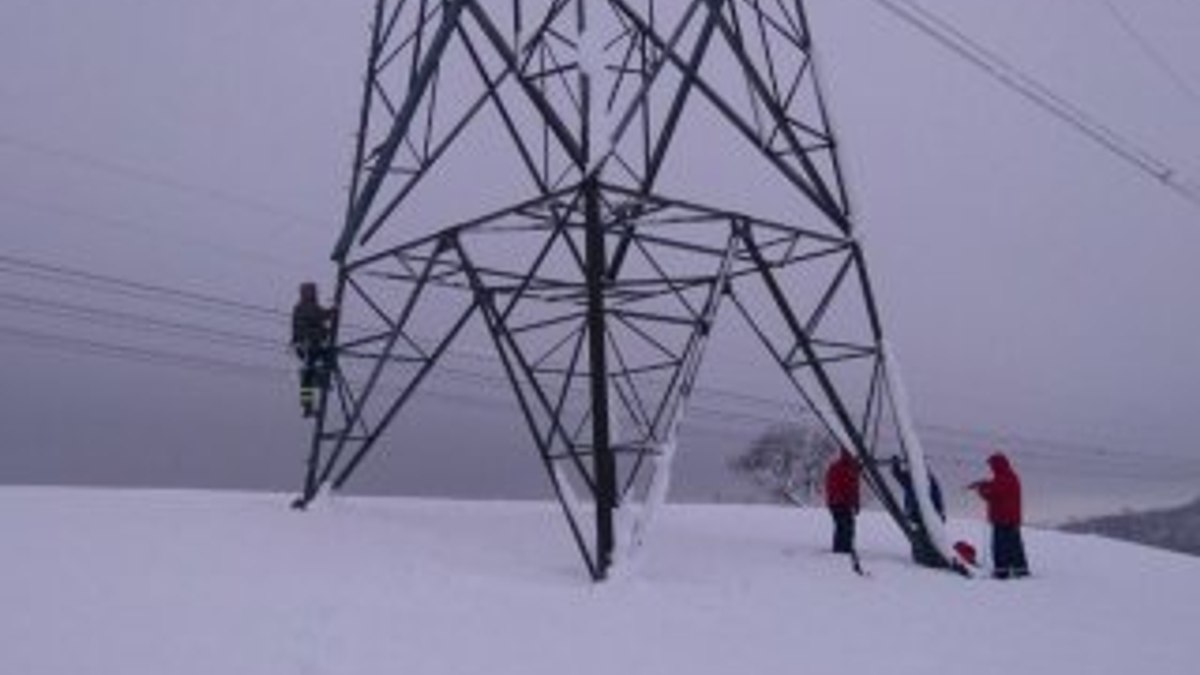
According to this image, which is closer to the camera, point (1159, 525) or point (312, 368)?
point (312, 368)

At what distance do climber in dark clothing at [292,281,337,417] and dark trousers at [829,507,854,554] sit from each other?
587 centimetres

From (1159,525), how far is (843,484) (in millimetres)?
69644

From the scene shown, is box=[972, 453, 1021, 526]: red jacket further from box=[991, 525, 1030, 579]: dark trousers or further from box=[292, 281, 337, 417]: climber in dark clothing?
box=[292, 281, 337, 417]: climber in dark clothing

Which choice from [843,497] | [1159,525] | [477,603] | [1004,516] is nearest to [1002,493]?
[1004,516]

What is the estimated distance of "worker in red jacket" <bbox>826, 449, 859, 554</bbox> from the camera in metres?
15.2

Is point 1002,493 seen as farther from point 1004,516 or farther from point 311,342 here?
point 311,342

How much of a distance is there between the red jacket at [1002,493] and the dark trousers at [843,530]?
144cm

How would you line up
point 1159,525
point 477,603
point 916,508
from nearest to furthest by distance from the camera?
point 477,603 → point 916,508 → point 1159,525

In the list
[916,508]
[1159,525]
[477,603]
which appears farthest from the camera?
[1159,525]

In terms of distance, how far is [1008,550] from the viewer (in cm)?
1491

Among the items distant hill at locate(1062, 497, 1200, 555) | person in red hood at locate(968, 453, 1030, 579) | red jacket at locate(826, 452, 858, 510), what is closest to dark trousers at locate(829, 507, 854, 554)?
red jacket at locate(826, 452, 858, 510)

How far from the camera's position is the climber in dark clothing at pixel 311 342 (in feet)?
50.6

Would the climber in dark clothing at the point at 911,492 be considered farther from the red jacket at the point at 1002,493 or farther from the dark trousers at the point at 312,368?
the dark trousers at the point at 312,368

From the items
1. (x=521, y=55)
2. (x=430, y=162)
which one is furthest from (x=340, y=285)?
(x=521, y=55)
